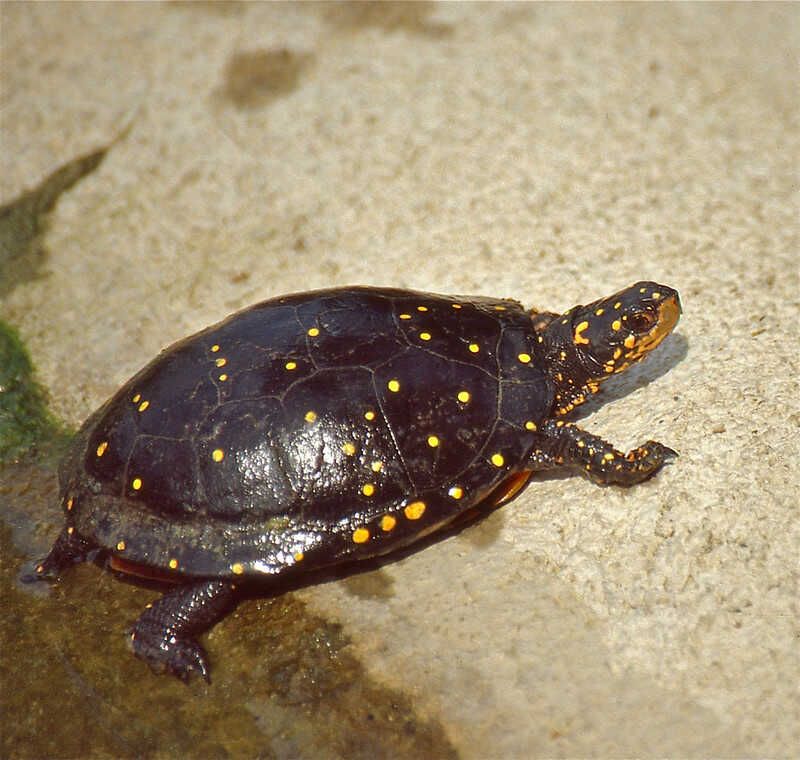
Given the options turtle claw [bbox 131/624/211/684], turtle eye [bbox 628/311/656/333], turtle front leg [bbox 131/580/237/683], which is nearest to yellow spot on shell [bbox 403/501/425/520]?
turtle front leg [bbox 131/580/237/683]

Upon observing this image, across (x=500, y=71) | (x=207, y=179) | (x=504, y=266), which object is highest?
(x=500, y=71)

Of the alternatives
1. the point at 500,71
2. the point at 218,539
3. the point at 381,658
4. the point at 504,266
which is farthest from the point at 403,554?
the point at 500,71

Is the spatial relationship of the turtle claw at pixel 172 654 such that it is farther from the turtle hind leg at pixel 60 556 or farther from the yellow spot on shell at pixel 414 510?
the yellow spot on shell at pixel 414 510

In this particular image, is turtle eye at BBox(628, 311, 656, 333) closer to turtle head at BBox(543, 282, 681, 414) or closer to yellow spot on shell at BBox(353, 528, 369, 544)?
turtle head at BBox(543, 282, 681, 414)

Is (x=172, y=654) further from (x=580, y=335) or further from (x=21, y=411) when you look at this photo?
(x=580, y=335)

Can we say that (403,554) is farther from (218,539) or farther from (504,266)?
(504,266)

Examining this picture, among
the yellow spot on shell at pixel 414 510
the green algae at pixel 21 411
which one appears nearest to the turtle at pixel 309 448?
the yellow spot on shell at pixel 414 510
